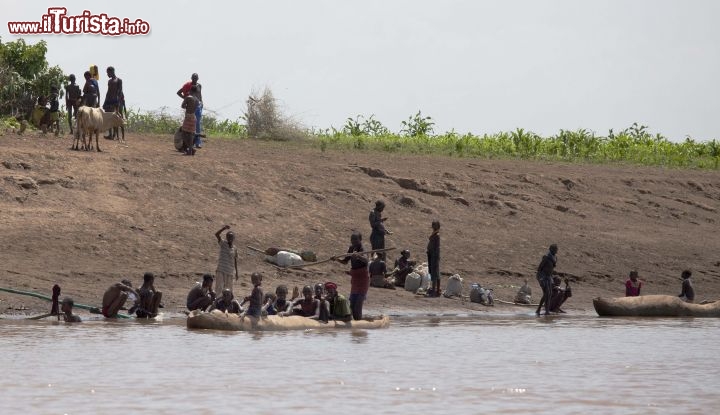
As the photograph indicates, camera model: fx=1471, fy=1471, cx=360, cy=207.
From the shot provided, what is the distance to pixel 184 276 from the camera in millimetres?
25344

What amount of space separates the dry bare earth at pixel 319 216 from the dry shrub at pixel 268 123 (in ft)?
4.07

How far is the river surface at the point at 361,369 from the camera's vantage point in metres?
15.6

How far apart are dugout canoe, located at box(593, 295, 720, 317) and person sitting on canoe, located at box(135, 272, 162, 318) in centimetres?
811

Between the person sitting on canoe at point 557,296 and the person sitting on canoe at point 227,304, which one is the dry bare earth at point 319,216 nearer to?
the person sitting on canoe at point 557,296

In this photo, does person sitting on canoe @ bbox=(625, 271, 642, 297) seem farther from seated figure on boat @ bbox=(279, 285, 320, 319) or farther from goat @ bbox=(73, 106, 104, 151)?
goat @ bbox=(73, 106, 104, 151)

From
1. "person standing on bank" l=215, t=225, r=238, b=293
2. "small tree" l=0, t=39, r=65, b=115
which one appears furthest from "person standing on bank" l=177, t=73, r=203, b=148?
"person standing on bank" l=215, t=225, r=238, b=293

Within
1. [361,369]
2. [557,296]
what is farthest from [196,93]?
[361,369]

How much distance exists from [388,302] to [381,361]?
636 centimetres

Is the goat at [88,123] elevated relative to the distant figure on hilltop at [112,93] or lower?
lower

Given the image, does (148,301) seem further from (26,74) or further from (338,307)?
(26,74)

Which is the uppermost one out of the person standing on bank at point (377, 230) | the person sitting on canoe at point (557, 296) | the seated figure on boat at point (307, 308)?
the person standing on bank at point (377, 230)

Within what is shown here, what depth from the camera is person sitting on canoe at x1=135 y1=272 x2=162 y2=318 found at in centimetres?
2228

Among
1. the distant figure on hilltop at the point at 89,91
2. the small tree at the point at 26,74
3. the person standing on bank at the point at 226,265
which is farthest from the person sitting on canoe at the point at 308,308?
the small tree at the point at 26,74

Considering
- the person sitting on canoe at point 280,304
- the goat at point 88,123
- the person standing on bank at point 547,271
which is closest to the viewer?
the person sitting on canoe at point 280,304
